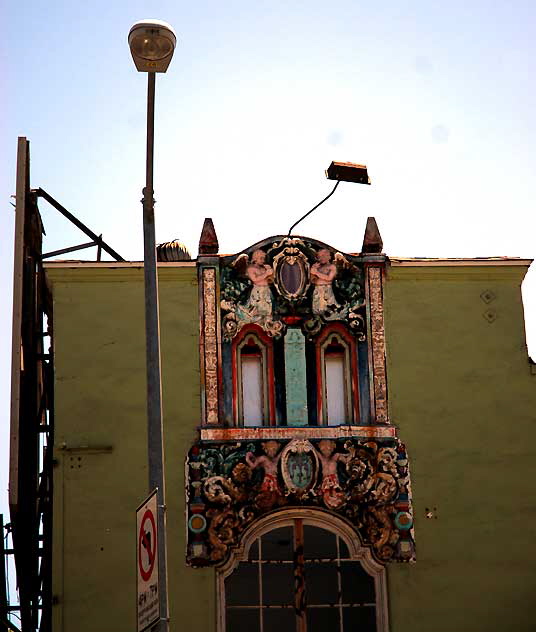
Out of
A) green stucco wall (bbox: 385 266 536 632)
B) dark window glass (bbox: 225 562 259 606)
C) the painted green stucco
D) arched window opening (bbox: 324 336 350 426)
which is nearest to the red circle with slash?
the painted green stucco

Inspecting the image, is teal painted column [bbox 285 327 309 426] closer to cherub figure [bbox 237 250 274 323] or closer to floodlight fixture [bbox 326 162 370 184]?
cherub figure [bbox 237 250 274 323]

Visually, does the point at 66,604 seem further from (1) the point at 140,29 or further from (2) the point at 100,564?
(1) the point at 140,29

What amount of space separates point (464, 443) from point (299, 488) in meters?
2.79

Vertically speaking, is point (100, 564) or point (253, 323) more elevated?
point (253, 323)

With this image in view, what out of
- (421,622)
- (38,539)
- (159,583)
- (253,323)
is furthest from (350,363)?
(159,583)

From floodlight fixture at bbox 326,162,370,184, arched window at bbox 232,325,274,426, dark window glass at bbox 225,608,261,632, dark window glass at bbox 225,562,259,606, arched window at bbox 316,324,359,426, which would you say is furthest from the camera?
floodlight fixture at bbox 326,162,370,184

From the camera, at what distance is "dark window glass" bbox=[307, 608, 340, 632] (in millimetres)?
21500

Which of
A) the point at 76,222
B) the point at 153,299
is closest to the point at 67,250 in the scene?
the point at 76,222

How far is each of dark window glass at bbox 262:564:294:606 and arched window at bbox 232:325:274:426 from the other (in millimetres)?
2276

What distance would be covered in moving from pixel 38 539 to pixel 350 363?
5.77 m

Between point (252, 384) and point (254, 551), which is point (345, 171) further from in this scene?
point (254, 551)

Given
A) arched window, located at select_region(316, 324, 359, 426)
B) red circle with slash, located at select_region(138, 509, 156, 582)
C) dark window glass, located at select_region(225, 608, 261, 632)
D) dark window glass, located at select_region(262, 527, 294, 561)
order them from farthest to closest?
arched window, located at select_region(316, 324, 359, 426) → dark window glass, located at select_region(262, 527, 294, 561) → dark window glass, located at select_region(225, 608, 261, 632) → red circle with slash, located at select_region(138, 509, 156, 582)

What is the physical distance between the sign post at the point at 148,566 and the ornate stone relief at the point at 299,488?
7380 mm

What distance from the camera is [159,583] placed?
45.2ft
